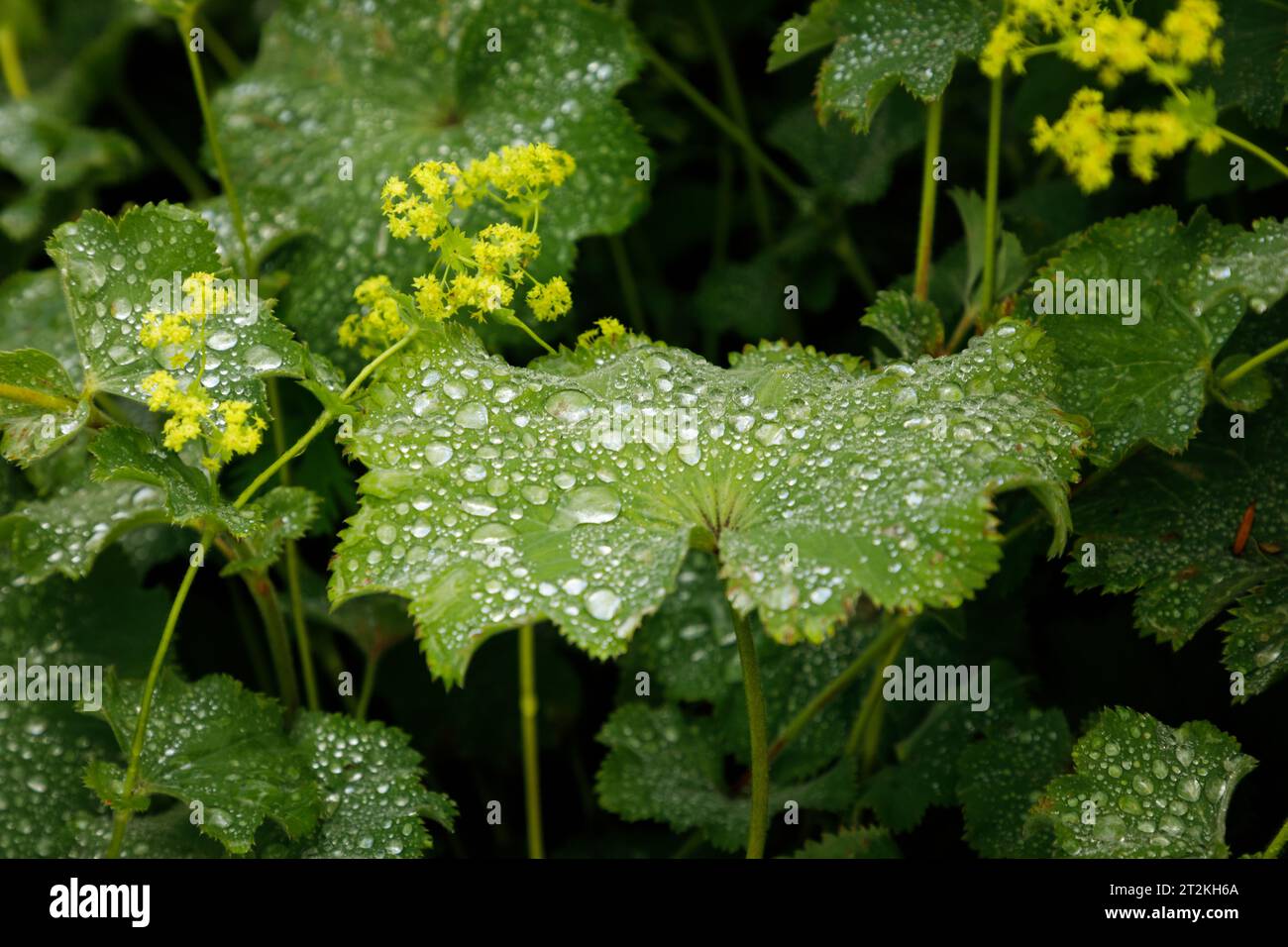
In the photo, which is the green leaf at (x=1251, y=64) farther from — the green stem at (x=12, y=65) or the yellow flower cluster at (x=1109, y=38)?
the green stem at (x=12, y=65)

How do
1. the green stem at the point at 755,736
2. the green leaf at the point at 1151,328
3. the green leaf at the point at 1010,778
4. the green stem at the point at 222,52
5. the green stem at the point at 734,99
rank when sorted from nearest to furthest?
the green stem at the point at 755,736 → the green leaf at the point at 1151,328 → the green leaf at the point at 1010,778 → the green stem at the point at 734,99 → the green stem at the point at 222,52

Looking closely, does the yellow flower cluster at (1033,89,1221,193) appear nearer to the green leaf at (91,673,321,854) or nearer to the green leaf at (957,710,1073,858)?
the green leaf at (957,710,1073,858)

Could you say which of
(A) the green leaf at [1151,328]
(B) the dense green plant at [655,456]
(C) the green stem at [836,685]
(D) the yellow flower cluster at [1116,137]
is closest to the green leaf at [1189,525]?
(B) the dense green plant at [655,456]

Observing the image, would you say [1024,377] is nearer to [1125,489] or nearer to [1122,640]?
[1125,489]

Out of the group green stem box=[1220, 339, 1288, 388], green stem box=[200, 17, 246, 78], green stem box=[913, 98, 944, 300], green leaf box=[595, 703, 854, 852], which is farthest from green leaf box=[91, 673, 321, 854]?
green stem box=[200, 17, 246, 78]
